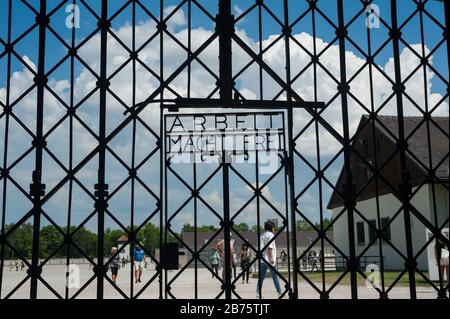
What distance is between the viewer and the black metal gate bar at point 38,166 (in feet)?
11.4

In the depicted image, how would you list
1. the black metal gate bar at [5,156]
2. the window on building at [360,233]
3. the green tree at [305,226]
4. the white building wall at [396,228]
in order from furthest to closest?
1. the window on building at [360,233]
2. the white building wall at [396,228]
3. the green tree at [305,226]
4. the black metal gate bar at [5,156]

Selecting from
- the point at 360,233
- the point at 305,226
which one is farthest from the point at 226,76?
the point at 360,233

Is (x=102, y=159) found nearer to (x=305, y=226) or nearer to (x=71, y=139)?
(x=71, y=139)

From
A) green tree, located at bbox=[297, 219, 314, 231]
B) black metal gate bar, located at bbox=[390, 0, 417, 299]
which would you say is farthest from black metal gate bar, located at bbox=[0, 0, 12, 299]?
black metal gate bar, located at bbox=[390, 0, 417, 299]

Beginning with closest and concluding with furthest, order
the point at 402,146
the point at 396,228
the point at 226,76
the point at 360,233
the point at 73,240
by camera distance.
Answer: the point at 73,240, the point at 226,76, the point at 402,146, the point at 396,228, the point at 360,233

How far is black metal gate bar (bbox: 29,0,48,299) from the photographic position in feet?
11.4

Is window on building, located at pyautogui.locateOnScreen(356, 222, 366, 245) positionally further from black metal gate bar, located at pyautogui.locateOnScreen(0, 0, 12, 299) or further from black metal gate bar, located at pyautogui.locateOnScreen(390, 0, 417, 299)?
black metal gate bar, located at pyautogui.locateOnScreen(0, 0, 12, 299)

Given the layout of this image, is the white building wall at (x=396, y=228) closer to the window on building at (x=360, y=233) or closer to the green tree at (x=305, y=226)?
the window on building at (x=360, y=233)

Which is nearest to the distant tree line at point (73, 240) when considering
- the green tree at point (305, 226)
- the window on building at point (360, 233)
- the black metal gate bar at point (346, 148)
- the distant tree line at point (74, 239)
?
the distant tree line at point (74, 239)

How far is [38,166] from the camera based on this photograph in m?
3.54

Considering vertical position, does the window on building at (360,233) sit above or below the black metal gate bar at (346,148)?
below

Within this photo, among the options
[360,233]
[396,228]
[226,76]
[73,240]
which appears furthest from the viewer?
[360,233]
